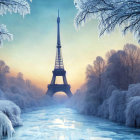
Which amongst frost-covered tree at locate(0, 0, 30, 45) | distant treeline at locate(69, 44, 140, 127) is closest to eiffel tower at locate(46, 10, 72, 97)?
distant treeline at locate(69, 44, 140, 127)

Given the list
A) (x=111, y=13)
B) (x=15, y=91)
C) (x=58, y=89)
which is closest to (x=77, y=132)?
(x=111, y=13)

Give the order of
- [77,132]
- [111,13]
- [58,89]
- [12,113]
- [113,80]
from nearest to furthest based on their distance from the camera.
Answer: [111,13] < [77,132] < [12,113] < [113,80] < [58,89]

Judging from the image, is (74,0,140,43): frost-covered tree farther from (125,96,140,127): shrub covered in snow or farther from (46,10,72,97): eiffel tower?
(46,10,72,97): eiffel tower

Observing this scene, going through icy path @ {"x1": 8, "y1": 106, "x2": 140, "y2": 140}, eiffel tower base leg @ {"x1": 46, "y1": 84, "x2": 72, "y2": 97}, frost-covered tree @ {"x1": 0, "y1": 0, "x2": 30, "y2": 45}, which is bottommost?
icy path @ {"x1": 8, "y1": 106, "x2": 140, "y2": 140}

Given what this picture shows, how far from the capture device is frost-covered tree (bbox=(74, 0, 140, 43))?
457 centimetres

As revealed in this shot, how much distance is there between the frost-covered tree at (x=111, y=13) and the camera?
180 inches

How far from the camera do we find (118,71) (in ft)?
85.4

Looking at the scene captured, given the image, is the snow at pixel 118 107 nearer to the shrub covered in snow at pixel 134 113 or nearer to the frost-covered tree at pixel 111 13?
the shrub covered in snow at pixel 134 113

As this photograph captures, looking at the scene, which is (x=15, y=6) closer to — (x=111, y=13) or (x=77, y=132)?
(x=111, y=13)

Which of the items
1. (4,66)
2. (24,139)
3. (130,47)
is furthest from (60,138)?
(4,66)

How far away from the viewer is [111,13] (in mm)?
4895

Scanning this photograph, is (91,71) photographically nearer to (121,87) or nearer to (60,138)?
(121,87)

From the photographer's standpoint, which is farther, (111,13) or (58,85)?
(58,85)

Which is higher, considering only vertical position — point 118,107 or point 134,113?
point 118,107
